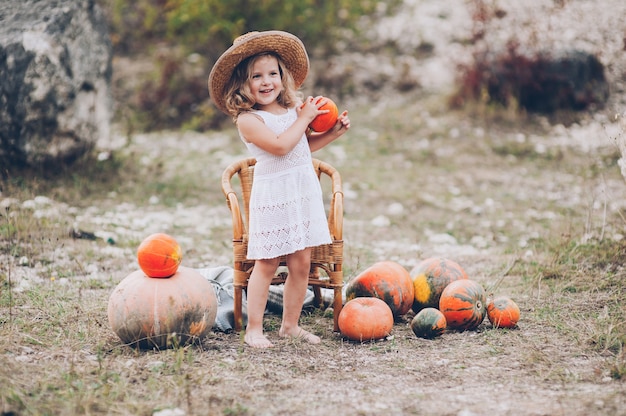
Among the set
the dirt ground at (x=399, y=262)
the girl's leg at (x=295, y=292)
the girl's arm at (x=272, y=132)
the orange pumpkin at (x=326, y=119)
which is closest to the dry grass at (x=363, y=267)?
the dirt ground at (x=399, y=262)

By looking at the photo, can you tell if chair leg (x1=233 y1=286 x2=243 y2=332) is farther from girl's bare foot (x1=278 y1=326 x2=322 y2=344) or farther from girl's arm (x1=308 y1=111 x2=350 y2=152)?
girl's arm (x1=308 y1=111 x2=350 y2=152)

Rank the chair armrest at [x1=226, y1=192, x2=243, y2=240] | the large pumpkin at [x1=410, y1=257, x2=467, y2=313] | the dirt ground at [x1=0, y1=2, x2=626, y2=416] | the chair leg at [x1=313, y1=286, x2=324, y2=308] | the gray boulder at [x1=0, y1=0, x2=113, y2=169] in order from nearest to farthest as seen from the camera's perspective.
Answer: the dirt ground at [x1=0, y1=2, x2=626, y2=416] < the chair armrest at [x1=226, y1=192, x2=243, y2=240] < the large pumpkin at [x1=410, y1=257, x2=467, y2=313] < the chair leg at [x1=313, y1=286, x2=324, y2=308] < the gray boulder at [x1=0, y1=0, x2=113, y2=169]

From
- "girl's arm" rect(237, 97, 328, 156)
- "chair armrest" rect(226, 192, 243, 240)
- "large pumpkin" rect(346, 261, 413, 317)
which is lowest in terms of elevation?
"large pumpkin" rect(346, 261, 413, 317)

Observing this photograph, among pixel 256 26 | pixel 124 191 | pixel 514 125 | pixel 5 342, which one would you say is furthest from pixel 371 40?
pixel 5 342

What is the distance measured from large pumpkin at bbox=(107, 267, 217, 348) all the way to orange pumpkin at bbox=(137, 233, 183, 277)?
65mm

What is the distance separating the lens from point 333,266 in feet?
14.7

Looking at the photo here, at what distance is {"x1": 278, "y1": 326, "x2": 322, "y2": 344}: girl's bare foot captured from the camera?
4336 millimetres

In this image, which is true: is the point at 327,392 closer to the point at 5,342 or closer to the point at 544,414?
the point at 544,414

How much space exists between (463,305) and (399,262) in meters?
1.90

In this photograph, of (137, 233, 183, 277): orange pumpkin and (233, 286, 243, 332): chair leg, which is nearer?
(137, 233, 183, 277): orange pumpkin

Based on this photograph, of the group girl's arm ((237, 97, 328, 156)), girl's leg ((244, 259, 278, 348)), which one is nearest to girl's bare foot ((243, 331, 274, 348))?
girl's leg ((244, 259, 278, 348))

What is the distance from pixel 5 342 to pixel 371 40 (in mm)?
13106

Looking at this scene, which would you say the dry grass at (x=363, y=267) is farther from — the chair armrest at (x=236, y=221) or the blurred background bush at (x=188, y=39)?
the blurred background bush at (x=188, y=39)

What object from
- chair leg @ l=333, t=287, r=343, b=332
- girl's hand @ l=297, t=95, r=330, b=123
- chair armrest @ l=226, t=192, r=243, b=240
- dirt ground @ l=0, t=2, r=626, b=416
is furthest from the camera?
chair leg @ l=333, t=287, r=343, b=332
